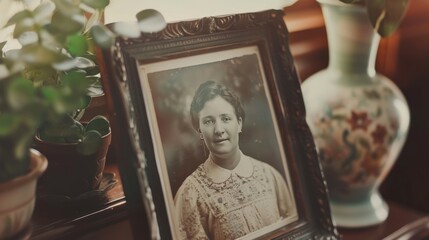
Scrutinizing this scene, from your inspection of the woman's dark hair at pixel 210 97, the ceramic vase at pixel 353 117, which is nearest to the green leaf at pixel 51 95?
the woman's dark hair at pixel 210 97

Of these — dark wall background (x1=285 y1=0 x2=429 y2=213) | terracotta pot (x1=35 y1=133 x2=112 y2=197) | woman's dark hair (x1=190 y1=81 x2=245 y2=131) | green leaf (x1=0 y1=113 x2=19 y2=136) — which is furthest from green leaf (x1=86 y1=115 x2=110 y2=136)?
dark wall background (x1=285 y1=0 x2=429 y2=213)

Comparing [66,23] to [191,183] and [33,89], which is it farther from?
[191,183]

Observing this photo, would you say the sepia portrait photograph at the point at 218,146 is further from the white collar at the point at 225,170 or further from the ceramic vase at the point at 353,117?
the ceramic vase at the point at 353,117

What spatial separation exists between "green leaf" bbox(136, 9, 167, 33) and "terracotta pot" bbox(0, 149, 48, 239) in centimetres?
18

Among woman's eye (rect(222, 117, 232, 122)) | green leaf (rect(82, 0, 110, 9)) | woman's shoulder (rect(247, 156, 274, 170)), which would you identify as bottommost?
woman's shoulder (rect(247, 156, 274, 170))

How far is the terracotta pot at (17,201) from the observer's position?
43cm

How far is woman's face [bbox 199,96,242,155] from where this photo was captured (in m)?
0.61

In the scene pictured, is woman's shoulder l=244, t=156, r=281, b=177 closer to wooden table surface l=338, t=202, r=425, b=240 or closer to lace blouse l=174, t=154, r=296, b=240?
lace blouse l=174, t=154, r=296, b=240

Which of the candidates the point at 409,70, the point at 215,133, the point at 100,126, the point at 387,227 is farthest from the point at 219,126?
the point at 409,70

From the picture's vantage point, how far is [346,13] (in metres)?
0.76

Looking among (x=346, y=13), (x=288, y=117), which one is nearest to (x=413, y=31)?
(x=346, y=13)

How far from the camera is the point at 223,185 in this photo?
2.00ft

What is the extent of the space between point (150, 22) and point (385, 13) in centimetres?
38

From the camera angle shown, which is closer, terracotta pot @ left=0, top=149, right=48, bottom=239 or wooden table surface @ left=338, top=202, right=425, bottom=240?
terracotta pot @ left=0, top=149, right=48, bottom=239
